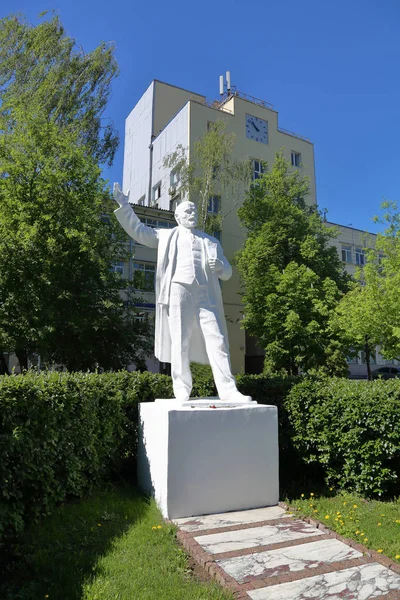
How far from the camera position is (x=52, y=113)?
18.9m

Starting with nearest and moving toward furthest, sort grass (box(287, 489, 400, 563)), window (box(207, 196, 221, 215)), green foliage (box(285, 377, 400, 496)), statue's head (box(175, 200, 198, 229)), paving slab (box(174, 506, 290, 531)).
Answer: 1. grass (box(287, 489, 400, 563))
2. paving slab (box(174, 506, 290, 531))
3. green foliage (box(285, 377, 400, 496))
4. statue's head (box(175, 200, 198, 229))
5. window (box(207, 196, 221, 215))

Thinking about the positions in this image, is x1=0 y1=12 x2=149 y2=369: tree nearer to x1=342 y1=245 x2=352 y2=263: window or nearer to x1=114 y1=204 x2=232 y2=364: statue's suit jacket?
x1=114 y1=204 x2=232 y2=364: statue's suit jacket

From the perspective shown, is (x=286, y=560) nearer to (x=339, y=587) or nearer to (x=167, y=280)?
(x=339, y=587)

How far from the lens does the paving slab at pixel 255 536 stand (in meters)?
3.70

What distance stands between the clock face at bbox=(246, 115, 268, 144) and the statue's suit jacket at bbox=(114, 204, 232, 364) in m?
23.4

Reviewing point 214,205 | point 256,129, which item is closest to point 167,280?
point 214,205

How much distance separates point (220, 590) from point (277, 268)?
17.2 meters

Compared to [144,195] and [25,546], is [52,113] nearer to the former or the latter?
[144,195]

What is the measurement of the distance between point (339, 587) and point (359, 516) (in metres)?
1.59

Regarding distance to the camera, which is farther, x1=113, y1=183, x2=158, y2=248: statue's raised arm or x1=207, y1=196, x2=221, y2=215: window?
x1=207, y1=196, x2=221, y2=215: window

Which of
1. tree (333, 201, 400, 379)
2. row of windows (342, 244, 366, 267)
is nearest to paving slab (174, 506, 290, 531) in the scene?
tree (333, 201, 400, 379)

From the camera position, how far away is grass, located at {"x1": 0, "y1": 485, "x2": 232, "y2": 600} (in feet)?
9.62

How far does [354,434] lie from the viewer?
5254 millimetres

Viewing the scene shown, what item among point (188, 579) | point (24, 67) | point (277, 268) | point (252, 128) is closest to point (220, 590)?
point (188, 579)
